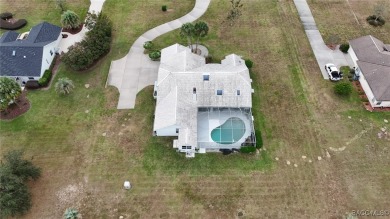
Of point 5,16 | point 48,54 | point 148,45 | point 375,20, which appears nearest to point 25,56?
point 48,54

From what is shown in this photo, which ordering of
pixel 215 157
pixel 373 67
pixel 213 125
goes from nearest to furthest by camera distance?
pixel 215 157, pixel 213 125, pixel 373 67

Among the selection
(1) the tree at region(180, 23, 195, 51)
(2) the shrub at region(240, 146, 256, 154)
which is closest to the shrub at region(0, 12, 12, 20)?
(1) the tree at region(180, 23, 195, 51)

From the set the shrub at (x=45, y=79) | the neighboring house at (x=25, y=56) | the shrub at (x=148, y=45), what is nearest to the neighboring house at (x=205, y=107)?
the shrub at (x=148, y=45)

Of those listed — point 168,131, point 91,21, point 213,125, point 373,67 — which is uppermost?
point 91,21

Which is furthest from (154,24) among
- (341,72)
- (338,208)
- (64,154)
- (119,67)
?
(338,208)

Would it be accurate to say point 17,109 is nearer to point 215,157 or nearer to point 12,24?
point 12,24
